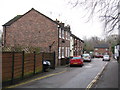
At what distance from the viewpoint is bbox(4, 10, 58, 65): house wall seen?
26812 mm

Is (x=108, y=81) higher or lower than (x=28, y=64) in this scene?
lower

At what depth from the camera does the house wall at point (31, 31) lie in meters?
26.8

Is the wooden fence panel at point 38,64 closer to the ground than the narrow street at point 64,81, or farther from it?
farther from it

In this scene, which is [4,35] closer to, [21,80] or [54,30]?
[54,30]

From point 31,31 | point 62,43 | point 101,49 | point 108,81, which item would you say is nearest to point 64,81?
point 108,81

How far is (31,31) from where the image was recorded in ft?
88.4

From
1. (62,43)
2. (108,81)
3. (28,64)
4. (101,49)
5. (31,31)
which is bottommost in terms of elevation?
(108,81)

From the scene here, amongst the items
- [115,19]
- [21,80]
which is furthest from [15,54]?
[115,19]

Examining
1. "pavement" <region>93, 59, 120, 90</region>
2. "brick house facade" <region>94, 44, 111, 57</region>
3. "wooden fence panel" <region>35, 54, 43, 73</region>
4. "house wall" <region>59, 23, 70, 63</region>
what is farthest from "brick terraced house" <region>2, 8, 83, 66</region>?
"brick house facade" <region>94, 44, 111, 57</region>

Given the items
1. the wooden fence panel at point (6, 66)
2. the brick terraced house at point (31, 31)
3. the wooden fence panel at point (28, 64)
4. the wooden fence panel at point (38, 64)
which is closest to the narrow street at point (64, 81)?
the wooden fence panel at point (6, 66)

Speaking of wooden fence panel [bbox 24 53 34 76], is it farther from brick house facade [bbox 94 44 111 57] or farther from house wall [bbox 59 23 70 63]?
brick house facade [bbox 94 44 111 57]

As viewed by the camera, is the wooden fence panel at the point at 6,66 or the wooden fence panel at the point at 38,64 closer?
the wooden fence panel at the point at 6,66

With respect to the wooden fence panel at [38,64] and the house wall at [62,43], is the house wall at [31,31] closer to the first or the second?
the house wall at [62,43]

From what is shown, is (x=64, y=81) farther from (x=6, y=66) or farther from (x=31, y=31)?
(x=31, y=31)
